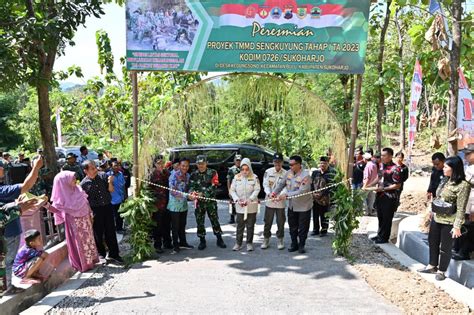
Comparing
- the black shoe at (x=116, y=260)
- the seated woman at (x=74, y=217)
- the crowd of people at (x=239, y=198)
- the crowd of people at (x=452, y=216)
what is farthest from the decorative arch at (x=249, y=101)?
the crowd of people at (x=452, y=216)

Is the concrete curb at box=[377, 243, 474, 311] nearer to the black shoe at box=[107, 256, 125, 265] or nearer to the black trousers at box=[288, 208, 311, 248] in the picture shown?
the black trousers at box=[288, 208, 311, 248]

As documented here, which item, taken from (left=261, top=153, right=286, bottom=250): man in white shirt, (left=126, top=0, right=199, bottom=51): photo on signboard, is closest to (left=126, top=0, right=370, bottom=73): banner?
(left=126, top=0, right=199, bottom=51): photo on signboard

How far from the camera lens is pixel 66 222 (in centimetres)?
561

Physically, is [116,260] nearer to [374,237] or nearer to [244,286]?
[244,286]

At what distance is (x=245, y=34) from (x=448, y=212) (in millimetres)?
3605

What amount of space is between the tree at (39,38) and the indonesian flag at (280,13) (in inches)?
131

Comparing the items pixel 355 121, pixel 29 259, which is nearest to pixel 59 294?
pixel 29 259

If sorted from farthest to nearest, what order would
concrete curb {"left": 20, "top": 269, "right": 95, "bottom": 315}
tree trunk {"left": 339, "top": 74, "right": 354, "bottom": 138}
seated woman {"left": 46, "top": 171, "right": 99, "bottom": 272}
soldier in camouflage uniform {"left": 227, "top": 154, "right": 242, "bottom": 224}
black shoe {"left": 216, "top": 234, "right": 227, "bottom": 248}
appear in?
tree trunk {"left": 339, "top": 74, "right": 354, "bottom": 138}
soldier in camouflage uniform {"left": 227, "top": 154, "right": 242, "bottom": 224}
black shoe {"left": 216, "top": 234, "right": 227, "bottom": 248}
seated woman {"left": 46, "top": 171, "right": 99, "bottom": 272}
concrete curb {"left": 20, "top": 269, "right": 95, "bottom": 315}

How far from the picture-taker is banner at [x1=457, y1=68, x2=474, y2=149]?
21.0 ft

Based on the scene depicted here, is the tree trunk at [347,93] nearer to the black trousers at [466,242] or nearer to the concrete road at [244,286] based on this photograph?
the concrete road at [244,286]

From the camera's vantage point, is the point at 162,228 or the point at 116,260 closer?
the point at 116,260

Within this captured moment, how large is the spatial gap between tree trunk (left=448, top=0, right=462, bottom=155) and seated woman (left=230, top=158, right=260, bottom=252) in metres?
3.07

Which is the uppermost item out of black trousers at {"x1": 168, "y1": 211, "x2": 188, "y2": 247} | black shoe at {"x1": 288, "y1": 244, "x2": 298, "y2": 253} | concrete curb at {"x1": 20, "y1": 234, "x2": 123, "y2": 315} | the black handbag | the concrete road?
the black handbag

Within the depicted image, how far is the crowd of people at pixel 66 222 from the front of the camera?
4.55 m
